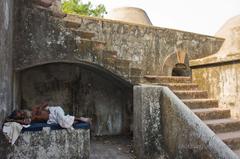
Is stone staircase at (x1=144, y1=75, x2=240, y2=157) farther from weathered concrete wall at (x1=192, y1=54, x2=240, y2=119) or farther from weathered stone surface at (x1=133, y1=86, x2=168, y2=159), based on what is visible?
weathered stone surface at (x1=133, y1=86, x2=168, y2=159)

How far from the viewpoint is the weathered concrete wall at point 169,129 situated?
134 inches

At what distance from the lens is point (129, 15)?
36.3ft

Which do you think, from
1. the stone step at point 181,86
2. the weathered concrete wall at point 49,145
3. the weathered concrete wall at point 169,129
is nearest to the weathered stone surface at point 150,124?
the weathered concrete wall at point 169,129

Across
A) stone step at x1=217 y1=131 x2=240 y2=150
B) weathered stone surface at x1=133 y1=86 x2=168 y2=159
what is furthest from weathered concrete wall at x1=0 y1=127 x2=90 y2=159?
stone step at x1=217 y1=131 x2=240 y2=150

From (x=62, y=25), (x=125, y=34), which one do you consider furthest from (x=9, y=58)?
(x=125, y=34)

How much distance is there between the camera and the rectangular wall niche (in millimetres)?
6621

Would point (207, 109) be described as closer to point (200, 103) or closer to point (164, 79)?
point (200, 103)

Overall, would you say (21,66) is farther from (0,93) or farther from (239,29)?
(239,29)

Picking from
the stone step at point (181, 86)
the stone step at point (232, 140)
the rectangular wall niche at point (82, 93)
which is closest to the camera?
the stone step at point (232, 140)

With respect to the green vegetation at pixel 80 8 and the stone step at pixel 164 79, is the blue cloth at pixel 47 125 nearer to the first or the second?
the stone step at pixel 164 79

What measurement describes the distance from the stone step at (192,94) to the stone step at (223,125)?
78cm

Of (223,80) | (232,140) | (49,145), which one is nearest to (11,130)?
(49,145)

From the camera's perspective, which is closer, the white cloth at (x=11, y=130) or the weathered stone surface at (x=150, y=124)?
the white cloth at (x=11, y=130)

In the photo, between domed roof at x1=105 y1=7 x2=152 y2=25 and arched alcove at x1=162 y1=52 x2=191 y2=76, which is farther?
domed roof at x1=105 y1=7 x2=152 y2=25
